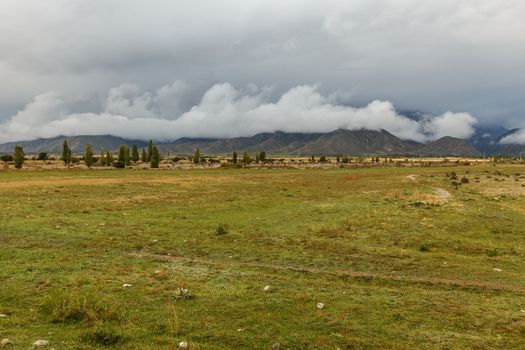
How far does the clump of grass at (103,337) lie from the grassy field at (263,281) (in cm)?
4

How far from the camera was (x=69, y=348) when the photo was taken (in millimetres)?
9539

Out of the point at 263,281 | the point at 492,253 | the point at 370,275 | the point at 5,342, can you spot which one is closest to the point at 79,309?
the point at 5,342

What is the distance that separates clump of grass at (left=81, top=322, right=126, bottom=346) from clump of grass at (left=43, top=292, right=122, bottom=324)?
847 millimetres

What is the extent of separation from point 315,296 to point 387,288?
3078mm

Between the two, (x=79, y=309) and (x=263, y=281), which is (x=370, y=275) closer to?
(x=263, y=281)

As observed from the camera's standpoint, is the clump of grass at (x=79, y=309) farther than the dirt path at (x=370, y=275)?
No

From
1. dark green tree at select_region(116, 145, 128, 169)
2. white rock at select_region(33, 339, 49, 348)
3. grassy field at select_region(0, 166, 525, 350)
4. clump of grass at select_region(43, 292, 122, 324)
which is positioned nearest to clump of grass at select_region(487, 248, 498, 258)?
grassy field at select_region(0, 166, 525, 350)

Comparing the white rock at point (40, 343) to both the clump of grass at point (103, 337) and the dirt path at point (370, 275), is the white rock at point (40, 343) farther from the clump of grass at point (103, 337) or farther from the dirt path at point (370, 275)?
the dirt path at point (370, 275)

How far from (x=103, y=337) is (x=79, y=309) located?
1790 mm

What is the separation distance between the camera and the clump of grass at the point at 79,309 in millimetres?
11133

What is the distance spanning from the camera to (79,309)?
11.3 m

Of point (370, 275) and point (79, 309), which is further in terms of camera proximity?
point (370, 275)

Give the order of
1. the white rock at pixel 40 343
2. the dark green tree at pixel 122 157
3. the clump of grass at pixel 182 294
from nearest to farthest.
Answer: the white rock at pixel 40 343, the clump of grass at pixel 182 294, the dark green tree at pixel 122 157

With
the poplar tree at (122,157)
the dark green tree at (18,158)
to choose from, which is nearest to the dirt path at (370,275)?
the dark green tree at (18,158)
